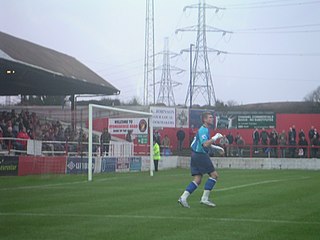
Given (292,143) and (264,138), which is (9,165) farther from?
(264,138)

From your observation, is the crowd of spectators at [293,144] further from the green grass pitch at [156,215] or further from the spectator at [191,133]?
the green grass pitch at [156,215]

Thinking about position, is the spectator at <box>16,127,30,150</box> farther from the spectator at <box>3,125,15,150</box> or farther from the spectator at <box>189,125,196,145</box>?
the spectator at <box>189,125,196,145</box>

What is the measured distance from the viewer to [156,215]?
12.1 meters

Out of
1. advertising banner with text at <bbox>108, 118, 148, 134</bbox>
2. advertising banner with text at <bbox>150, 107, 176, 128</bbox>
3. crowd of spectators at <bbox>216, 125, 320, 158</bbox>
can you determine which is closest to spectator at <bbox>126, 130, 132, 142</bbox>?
Answer: advertising banner with text at <bbox>108, 118, 148, 134</bbox>

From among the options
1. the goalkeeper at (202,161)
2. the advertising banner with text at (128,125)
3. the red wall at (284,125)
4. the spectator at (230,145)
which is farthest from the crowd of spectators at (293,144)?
the goalkeeper at (202,161)

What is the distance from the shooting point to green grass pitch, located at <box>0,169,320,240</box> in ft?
31.8

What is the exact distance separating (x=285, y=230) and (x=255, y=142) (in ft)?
111

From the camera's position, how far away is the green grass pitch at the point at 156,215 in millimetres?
9703

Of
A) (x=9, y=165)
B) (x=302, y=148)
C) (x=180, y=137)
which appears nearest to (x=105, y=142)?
(x=9, y=165)

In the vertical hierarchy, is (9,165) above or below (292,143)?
below

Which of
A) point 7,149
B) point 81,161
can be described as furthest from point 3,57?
point 81,161

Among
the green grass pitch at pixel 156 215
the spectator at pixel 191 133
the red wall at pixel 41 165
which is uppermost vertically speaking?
the spectator at pixel 191 133

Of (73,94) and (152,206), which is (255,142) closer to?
(73,94)

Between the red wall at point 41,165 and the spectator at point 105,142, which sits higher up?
the spectator at point 105,142
